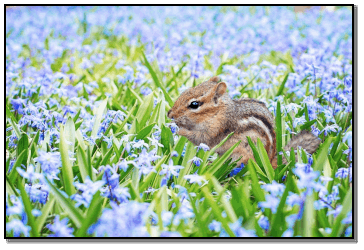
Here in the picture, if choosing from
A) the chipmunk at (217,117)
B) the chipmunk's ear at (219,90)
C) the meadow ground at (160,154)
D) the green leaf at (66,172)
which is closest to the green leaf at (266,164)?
the meadow ground at (160,154)

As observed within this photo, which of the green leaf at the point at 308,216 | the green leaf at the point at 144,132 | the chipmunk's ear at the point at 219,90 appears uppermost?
the chipmunk's ear at the point at 219,90

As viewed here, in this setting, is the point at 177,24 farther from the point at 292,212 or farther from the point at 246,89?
the point at 292,212

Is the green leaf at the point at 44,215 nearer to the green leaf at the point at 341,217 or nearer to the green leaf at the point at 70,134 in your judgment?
the green leaf at the point at 70,134

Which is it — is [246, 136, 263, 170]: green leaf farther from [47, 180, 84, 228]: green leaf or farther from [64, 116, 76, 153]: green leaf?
[47, 180, 84, 228]: green leaf

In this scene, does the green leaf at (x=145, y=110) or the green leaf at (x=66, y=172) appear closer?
the green leaf at (x=66, y=172)

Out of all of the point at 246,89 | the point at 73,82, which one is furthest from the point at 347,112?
the point at 73,82

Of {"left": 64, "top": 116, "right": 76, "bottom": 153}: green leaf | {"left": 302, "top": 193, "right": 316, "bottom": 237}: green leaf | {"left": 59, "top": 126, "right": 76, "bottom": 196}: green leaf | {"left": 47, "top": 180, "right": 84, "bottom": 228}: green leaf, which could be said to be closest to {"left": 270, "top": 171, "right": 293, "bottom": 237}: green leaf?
{"left": 302, "top": 193, "right": 316, "bottom": 237}: green leaf

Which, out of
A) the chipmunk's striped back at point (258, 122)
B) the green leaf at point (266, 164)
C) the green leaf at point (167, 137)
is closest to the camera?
the green leaf at point (266, 164)

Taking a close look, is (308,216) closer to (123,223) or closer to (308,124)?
(123,223)
